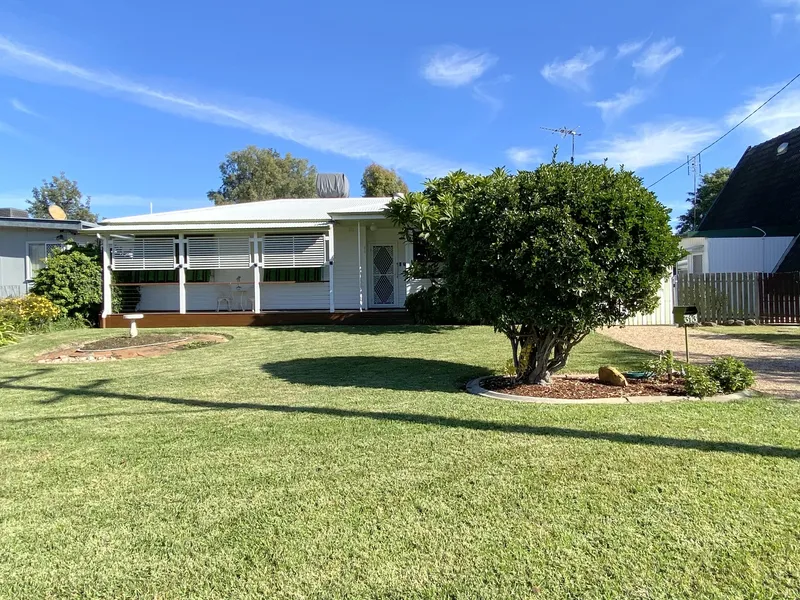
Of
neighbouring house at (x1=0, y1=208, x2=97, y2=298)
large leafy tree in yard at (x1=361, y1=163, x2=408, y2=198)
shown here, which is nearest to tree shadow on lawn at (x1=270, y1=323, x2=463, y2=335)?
neighbouring house at (x1=0, y1=208, x2=97, y2=298)

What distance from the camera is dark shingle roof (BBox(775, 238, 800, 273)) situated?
16.5 m

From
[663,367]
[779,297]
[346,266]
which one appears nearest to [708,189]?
[779,297]

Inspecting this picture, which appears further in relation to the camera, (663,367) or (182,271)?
(182,271)

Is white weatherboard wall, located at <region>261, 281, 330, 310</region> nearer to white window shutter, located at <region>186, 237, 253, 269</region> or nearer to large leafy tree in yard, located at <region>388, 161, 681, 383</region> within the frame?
white window shutter, located at <region>186, 237, 253, 269</region>

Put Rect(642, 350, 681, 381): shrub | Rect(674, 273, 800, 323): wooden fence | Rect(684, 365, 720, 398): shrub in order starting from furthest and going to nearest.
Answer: Rect(674, 273, 800, 323): wooden fence → Rect(642, 350, 681, 381): shrub → Rect(684, 365, 720, 398): shrub

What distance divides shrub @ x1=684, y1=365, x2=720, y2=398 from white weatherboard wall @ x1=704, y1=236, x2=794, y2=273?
43.9 feet

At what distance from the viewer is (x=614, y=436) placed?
4031 mm

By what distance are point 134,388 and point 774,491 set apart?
21.1ft

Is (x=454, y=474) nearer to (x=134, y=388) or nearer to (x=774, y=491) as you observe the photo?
(x=774, y=491)

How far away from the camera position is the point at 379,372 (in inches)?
281

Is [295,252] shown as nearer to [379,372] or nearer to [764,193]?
[379,372]

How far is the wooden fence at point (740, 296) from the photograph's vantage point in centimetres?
1396

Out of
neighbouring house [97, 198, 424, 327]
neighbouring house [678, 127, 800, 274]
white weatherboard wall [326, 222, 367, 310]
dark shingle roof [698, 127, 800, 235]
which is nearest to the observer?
neighbouring house [97, 198, 424, 327]

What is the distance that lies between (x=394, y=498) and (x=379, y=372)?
4.13 meters
